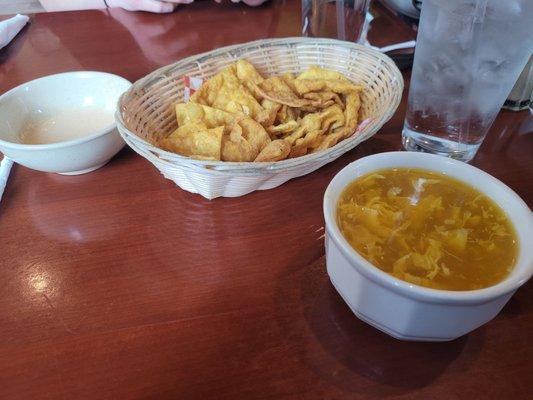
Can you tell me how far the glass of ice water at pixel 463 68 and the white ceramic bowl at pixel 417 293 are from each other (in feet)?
0.82

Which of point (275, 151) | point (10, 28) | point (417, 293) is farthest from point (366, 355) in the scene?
point (10, 28)

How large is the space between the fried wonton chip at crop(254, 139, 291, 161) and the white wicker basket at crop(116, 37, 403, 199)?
29mm

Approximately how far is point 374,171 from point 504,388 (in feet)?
0.97

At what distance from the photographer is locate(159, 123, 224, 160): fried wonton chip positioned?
72 centimetres

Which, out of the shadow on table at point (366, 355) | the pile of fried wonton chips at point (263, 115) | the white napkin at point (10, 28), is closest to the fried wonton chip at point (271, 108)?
the pile of fried wonton chips at point (263, 115)

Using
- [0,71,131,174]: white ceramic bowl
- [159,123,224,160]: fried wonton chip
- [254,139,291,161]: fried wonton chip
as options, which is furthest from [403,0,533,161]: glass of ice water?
[0,71,131,174]: white ceramic bowl

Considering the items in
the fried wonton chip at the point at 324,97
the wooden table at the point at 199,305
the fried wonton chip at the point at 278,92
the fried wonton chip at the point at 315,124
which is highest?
the fried wonton chip at the point at 278,92

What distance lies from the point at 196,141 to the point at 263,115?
0.15 m

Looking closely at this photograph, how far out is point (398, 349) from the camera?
0.52 m

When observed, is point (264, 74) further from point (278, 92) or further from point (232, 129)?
point (232, 129)

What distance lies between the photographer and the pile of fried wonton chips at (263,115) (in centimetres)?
74

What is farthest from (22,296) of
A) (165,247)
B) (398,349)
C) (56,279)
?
(398,349)

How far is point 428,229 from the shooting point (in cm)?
51

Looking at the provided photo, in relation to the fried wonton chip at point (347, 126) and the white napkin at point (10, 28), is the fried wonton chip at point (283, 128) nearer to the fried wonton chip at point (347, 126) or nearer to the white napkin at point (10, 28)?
the fried wonton chip at point (347, 126)
